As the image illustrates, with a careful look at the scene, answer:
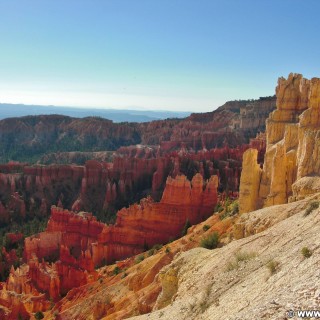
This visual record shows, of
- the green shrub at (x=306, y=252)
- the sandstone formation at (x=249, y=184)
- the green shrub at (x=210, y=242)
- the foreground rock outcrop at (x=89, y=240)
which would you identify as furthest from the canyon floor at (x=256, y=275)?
the foreground rock outcrop at (x=89, y=240)

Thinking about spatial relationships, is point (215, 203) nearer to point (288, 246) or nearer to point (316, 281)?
point (288, 246)

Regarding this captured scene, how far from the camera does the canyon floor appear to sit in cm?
865

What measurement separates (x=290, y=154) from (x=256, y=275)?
1356cm

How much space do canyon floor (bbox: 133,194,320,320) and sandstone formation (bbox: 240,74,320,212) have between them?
11.8 ft

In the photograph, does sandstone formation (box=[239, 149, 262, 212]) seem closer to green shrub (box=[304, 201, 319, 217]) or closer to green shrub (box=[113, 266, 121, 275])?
green shrub (box=[304, 201, 319, 217])

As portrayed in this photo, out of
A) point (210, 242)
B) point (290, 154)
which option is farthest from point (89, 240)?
point (290, 154)

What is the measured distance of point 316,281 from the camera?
28.4 ft

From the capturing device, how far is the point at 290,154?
80.1 ft

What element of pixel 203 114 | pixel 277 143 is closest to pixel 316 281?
pixel 277 143

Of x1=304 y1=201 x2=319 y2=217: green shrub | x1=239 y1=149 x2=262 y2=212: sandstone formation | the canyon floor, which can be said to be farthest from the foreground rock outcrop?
x1=304 y1=201 x2=319 y2=217: green shrub

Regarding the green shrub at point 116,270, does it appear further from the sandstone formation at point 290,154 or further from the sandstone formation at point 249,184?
the sandstone formation at point 290,154

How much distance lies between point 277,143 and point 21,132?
401 ft

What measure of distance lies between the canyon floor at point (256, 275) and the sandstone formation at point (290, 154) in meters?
3.58

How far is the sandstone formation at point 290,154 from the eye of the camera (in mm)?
21312
